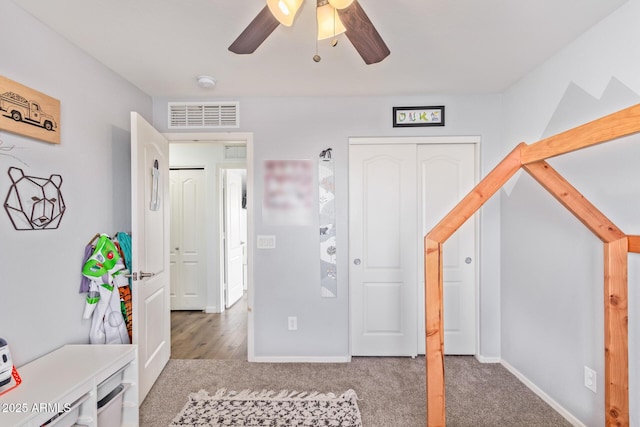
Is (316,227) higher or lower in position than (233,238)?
higher

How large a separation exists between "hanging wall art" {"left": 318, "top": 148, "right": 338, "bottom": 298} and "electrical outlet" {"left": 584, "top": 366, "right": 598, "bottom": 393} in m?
1.80

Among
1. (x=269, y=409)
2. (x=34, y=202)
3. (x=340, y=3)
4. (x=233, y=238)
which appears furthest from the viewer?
(x=233, y=238)

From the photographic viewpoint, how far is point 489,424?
2016mm

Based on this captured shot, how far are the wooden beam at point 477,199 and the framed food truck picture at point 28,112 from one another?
2121 mm

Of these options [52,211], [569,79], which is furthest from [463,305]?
[52,211]

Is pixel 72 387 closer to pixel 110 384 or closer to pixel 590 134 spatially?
pixel 110 384

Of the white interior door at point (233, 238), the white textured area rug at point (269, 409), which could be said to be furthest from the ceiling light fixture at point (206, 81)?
the white textured area rug at point (269, 409)

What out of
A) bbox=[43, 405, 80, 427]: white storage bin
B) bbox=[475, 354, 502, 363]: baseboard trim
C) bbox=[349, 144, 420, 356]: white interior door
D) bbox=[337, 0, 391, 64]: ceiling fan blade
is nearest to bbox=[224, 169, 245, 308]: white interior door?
bbox=[349, 144, 420, 356]: white interior door

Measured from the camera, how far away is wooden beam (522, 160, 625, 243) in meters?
1.56

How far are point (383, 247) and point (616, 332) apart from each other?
5.49 ft

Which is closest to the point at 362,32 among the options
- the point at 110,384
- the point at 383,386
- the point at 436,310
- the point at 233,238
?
the point at 436,310

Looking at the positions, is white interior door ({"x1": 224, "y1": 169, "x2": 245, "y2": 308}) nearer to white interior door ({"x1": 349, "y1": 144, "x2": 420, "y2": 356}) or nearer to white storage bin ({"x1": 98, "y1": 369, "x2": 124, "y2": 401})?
white interior door ({"x1": 349, "y1": 144, "x2": 420, "y2": 356})

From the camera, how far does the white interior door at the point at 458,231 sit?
295 centimetres

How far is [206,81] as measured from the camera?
2.49 metres
